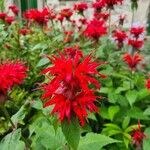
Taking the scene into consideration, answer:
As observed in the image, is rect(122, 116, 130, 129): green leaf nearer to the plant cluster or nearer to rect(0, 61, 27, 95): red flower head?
the plant cluster

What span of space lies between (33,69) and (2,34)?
1.69ft

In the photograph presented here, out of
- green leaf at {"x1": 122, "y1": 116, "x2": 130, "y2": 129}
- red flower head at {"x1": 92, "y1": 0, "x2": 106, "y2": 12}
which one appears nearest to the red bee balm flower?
green leaf at {"x1": 122, "y1": 116, "x2": 130, "y2": 129}

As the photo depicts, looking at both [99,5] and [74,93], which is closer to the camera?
[74,93]

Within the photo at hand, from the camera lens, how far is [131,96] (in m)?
2.65

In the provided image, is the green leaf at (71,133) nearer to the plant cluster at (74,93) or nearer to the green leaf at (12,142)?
the plant cluster at (74,93)

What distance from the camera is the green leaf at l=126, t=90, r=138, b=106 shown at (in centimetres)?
260

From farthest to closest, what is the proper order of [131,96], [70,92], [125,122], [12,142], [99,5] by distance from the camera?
[99,5] → [131,96] → [125,122] → [12,142] → [70,92]

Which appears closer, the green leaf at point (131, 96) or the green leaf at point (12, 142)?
the green leaf at point (12, 142)

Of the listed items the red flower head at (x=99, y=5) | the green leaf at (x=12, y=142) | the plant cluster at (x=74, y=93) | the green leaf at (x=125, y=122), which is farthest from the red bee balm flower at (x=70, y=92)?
the red flower head at (x=99, y=5)

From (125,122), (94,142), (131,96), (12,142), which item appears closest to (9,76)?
(12,142)

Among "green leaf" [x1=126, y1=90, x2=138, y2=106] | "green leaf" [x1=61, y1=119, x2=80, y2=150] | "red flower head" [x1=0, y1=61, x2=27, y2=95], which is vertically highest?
"red flower head" [x1=0, y1=61, x2=27, y2=95]

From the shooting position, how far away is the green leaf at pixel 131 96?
2.60 metres

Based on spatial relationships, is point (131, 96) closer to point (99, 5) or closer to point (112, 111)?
point (112, 111)

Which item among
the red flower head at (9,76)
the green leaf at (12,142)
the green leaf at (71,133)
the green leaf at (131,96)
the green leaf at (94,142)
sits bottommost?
the green leaf at (131,96)
